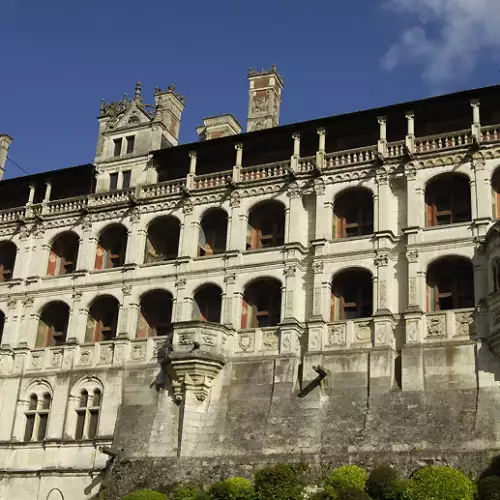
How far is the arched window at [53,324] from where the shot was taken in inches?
1780

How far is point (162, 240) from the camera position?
4562cm

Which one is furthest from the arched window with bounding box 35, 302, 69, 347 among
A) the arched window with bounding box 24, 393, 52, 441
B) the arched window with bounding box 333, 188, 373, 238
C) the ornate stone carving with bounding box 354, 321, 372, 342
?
the ornate stone carving with bounding box 354, 321, 372, 342

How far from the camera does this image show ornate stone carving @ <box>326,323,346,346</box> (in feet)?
122

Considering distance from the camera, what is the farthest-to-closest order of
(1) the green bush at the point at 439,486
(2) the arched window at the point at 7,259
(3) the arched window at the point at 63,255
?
1. (2) the arched window at the point at 7,259
2. (3) the arched window at the point at 63,255
3. (1) the green bush at the point at 439,486

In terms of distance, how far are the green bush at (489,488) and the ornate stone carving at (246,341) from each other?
1310 cm

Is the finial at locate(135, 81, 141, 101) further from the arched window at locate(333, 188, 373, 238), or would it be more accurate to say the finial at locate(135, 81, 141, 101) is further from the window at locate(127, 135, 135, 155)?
the arched window at locate(333, 188, 373, 238)

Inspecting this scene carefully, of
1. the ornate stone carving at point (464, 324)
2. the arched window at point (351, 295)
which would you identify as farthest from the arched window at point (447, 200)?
the ornate stone carving at point (464, 324)

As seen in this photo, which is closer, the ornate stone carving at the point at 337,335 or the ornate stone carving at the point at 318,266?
the ornate stone carving at the point at 337,335

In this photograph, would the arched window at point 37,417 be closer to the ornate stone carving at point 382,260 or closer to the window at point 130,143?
the window at point 130,143

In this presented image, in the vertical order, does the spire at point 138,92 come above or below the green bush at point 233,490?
above

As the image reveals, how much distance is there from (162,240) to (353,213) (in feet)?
34.7

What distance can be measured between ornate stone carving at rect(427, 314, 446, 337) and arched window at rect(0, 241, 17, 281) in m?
23.9

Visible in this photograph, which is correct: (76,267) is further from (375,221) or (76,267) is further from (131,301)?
(375,221)

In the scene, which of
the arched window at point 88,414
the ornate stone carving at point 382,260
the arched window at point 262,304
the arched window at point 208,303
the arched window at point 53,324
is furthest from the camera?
the arched window at point 53,324
